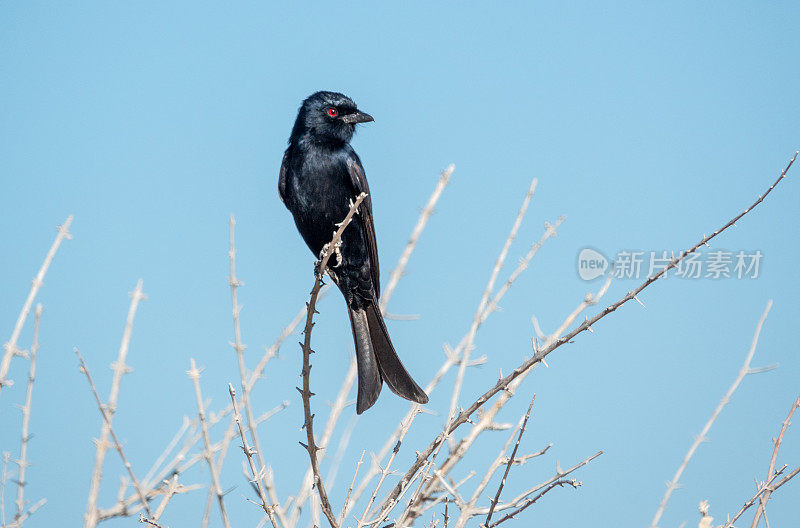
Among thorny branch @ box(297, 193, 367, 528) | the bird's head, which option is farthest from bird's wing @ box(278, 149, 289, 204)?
→ thorny branch @ box(297, 193, 367, 528)

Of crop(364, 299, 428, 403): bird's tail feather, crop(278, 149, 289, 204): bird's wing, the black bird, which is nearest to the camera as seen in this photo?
crop(364, 299, 428, 403): bird's tail feather

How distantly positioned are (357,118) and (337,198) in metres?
0.58

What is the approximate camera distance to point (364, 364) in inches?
148

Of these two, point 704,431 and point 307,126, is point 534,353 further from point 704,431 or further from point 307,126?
point 307,126

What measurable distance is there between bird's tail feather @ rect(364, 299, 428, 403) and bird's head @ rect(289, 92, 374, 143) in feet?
3.61

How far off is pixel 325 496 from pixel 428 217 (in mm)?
1691

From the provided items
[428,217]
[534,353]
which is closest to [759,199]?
[534,353]

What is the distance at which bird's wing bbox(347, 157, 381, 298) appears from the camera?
4355mm

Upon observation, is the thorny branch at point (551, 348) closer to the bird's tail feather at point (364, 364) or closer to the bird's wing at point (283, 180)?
the bird's tail feather at point (364, 364)

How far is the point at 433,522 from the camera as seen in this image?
2.61m

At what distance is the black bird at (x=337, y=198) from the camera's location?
4.30 m

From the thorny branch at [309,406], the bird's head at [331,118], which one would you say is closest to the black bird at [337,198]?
the bird's head at [331,118]

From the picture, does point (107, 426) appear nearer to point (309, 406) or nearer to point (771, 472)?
point (309, 406)

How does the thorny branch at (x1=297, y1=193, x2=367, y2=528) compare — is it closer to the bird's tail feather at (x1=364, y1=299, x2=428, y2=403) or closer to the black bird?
the bird's tail feather at (x1=364, y1=299, x2=428, y2=403)
